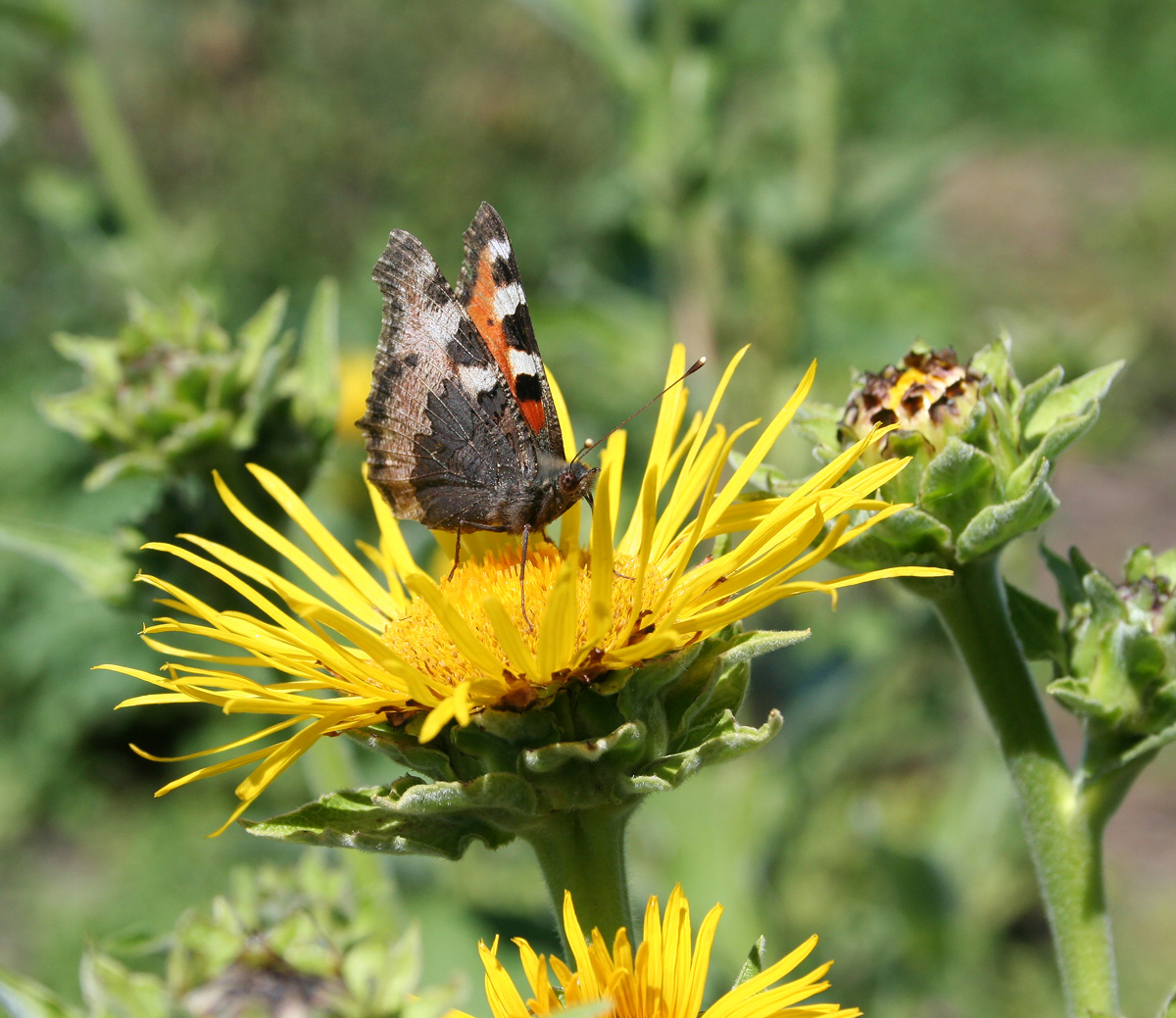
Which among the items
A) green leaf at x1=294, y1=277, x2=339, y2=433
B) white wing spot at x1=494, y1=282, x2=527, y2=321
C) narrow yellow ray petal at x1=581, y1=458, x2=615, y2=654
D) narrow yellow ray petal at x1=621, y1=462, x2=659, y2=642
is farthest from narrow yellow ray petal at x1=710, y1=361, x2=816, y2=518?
green leaf at x1=294, y1=277, x2=339, y2=433

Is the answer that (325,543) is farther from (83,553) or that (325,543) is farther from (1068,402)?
(1068,402)

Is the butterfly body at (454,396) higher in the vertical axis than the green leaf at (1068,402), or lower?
higher

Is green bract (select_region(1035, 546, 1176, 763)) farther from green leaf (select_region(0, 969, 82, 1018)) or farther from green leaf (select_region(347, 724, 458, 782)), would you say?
green leaf (select_region(0, 969, 82, 1018))

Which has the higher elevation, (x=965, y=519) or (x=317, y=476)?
(x=317, y=476)

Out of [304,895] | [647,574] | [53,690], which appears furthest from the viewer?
[53,690]

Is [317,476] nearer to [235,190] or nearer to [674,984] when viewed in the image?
[674,984]

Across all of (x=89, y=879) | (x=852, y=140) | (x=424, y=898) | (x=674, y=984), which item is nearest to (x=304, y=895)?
(x=674, y=984)

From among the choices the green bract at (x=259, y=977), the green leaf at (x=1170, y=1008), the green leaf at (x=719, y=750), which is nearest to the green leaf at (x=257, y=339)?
the green bract at (x=259, y=977)

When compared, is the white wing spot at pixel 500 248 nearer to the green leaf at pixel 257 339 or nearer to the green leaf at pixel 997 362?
the green leaf at pixel 257 339
